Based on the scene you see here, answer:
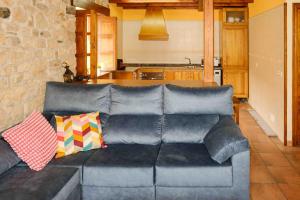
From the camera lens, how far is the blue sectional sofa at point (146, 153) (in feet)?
10.5

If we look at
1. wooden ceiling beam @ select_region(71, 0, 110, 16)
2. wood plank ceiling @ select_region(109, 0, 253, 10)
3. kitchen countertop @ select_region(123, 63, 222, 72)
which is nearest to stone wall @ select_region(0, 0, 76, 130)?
wooden ceiling beam @ select_region(71, 0, 110, 16)

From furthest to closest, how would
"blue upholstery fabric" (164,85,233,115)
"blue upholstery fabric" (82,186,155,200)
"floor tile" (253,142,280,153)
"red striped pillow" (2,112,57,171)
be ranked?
1. "floor tile" (253,142,280,153)
2. "blue upholstery fabric" (164,85,233,115)
3. "blue upholstery fabric" (82,186,155,200)
4. "red striped pillow" (2,112,57,171)

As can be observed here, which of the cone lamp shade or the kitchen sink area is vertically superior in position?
the cone lamp shade

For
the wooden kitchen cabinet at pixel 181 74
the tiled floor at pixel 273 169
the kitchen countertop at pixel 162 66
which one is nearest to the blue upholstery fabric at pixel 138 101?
the tiled floor at pixel 273 169

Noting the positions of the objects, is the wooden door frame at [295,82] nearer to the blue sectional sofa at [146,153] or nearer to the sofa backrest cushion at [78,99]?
the blue sectional sofa at [146,153]

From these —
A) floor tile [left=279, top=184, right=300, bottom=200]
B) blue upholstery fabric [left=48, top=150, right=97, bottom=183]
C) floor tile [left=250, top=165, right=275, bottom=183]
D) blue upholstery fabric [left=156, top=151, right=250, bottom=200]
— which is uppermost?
blue upholstery fabric [left=48, top=150, right=97, bottom=183]

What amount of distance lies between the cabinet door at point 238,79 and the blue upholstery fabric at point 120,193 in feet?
22.6

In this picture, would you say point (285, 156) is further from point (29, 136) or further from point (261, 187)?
point (29, 136)

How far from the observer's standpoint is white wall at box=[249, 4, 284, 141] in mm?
6172

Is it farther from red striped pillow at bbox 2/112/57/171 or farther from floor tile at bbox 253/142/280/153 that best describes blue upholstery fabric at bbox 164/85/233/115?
floor tile at bbox 253/142/280/153

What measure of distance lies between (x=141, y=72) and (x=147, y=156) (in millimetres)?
5965

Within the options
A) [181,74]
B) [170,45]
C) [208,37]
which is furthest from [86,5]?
[170,45]

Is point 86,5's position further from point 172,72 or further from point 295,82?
point 172,72

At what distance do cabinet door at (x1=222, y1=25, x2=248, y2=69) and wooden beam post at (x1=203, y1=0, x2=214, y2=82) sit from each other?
473 cm
